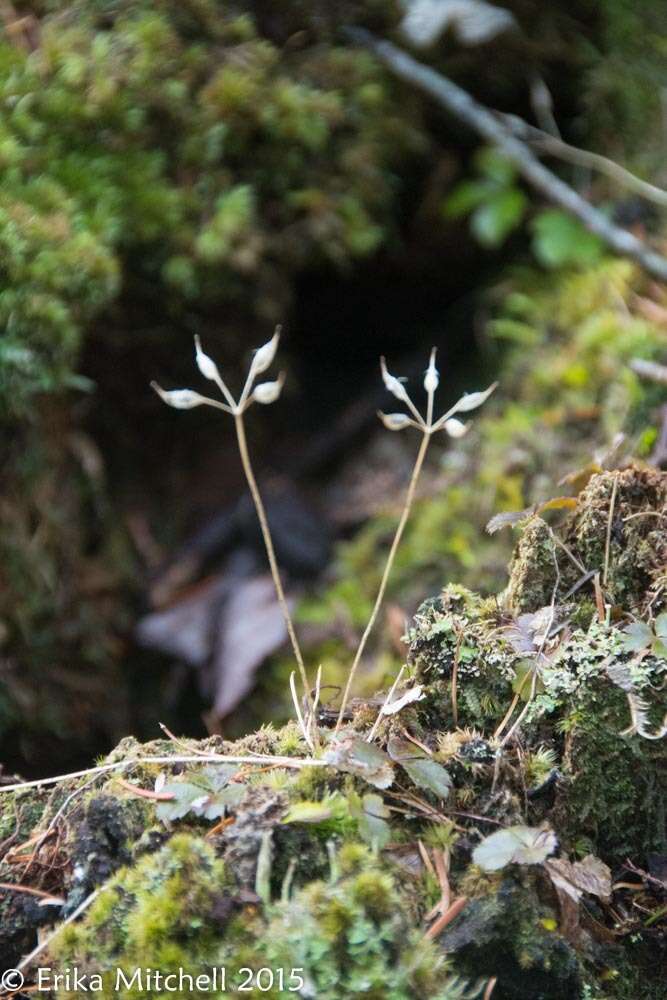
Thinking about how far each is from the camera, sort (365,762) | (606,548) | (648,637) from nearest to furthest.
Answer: (365,762)
(648,637)
(606,548)

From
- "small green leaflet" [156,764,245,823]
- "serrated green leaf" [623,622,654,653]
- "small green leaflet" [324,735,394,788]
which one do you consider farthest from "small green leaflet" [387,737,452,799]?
"serrated green leaf" [623,622,654,653]

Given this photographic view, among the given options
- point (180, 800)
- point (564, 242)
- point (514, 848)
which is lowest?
point (564, 242)

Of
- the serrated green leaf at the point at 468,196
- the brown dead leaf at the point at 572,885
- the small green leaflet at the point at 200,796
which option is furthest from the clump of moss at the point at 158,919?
the serrated green leaf at the point at 468,196

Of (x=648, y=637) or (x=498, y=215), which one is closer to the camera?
(x=648, y=637)

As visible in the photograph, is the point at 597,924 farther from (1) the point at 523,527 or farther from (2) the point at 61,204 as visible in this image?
(2) the point at 61,204

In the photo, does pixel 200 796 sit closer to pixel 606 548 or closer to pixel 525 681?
pixel 525 681

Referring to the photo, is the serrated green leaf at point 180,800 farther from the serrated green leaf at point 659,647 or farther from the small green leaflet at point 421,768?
the serrated green leaf at point 659,647

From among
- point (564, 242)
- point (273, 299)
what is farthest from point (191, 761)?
point (564, 242)
